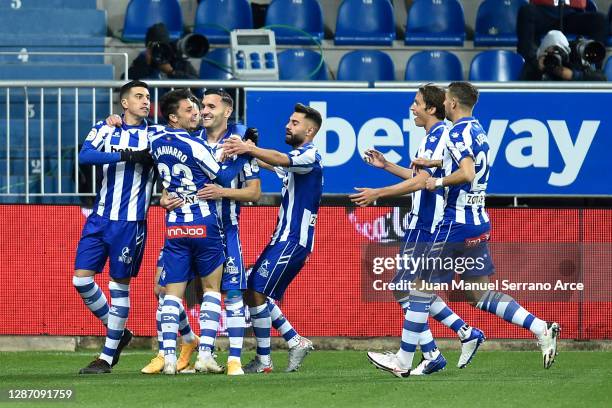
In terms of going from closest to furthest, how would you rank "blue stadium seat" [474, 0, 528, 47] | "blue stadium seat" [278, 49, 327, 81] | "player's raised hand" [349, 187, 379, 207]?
"player's raised hand" [349, 187, 379, 207] < "blue stadium seat" [278, 49, 327, 81] < "blue stadium seat" [474, 0, 528, 47]

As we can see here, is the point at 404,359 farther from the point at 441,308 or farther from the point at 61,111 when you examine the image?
the point at 61,111

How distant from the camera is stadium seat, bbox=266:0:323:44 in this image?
15.9 m

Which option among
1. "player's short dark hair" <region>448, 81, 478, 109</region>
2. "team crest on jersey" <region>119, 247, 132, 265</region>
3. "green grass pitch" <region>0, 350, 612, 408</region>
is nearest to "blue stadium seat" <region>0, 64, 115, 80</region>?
"green grass pitch" <region>0, 350, 612, 408</region>

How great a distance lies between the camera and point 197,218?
9320 millimetres

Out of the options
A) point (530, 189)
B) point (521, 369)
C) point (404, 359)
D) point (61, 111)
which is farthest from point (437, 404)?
point (61, 111)

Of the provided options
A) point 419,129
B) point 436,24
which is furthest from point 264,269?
point 436,24

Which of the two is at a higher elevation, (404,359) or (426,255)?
(426,255)

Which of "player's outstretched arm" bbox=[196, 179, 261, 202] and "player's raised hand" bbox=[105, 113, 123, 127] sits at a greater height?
"player's raised hand" bbox=[105, 113, 123, 127]

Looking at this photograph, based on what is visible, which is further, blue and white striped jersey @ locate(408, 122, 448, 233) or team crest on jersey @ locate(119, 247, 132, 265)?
team crest on jersey @ locate(119, 247, 132, 265)

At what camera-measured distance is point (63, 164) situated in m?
12.0

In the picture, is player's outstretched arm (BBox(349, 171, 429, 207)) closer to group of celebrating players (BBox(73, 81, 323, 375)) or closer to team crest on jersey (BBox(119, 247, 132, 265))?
group of celebrating players (BBox(73, 81, 323, 375))

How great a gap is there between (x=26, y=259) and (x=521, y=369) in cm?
464

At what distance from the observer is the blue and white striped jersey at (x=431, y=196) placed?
9398 mm

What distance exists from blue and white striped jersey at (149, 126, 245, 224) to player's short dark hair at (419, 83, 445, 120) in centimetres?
159
